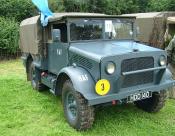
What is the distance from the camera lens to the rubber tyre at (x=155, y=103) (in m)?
6.79

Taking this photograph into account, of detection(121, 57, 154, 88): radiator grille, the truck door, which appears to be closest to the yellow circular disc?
detection(121, 57, 154, 88): radiator grille

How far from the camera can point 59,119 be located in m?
6.81

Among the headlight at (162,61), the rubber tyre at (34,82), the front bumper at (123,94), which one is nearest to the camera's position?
the front bumper at (123,94)

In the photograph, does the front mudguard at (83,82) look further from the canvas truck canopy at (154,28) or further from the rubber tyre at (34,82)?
the canvas truck canopy at (154,28)

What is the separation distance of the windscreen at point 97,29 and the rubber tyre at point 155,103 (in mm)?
1400

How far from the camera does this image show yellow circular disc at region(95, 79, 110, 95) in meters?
5.68

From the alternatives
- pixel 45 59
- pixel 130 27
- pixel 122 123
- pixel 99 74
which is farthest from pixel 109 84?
pixel 45 59

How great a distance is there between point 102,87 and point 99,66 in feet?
1.13

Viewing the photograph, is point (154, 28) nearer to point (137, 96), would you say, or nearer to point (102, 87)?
point (137, 96)

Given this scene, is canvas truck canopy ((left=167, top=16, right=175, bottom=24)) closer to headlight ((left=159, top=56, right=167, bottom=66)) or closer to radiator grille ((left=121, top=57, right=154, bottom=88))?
headlight ((left=159, top=56, right=167, bottom=66))

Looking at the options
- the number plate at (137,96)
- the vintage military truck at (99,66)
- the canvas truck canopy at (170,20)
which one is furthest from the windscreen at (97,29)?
the canvas truck canopy at (170,20)

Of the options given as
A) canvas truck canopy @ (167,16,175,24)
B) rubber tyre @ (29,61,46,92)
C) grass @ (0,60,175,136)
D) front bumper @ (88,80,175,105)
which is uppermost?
canvas truck canopy @ (167,16,175,24)

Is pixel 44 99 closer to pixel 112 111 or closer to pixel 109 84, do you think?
pixel 112 111

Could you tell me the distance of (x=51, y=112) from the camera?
727cm
